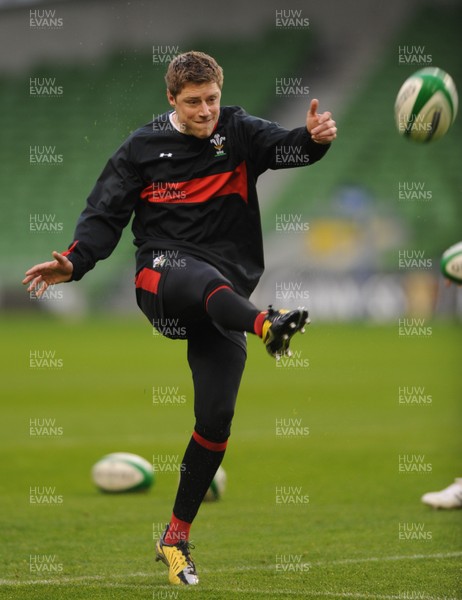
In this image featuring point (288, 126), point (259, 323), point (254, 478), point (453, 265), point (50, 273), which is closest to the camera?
point (259, 323)

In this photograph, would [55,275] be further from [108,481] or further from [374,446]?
[374,446]

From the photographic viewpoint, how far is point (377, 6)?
3262 centimetres

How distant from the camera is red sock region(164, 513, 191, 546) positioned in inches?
217

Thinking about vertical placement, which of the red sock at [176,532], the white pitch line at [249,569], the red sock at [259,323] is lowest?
the white pitch line at [249,569]

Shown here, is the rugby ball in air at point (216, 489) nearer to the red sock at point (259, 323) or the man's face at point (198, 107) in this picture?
the man's face at point (198, 107)

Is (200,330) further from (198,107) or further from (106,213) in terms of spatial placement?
(198,107)

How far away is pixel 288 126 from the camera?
1289 inches

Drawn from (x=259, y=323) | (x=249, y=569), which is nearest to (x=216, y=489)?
(x=249, y=569)

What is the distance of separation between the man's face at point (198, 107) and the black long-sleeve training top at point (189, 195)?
98 mm

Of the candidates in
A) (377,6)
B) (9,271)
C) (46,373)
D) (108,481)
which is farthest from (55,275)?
(377,6)

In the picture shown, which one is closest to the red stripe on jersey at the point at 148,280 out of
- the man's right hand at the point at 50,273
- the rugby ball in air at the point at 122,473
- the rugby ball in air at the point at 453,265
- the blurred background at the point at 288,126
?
the man's right hand at the point at 50,273

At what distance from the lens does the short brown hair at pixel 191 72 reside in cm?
532

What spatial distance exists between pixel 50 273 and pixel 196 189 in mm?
852

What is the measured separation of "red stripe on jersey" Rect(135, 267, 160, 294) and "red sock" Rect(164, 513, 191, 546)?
3.94ft
